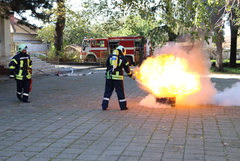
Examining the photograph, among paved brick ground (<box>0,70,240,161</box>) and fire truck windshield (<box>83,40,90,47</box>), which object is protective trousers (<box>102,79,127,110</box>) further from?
fire truck windshield (<box>83,40,90,47</box>)

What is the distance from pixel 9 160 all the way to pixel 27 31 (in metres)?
47.4

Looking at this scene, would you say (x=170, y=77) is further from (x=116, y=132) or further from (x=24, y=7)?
(x=24, y=7)

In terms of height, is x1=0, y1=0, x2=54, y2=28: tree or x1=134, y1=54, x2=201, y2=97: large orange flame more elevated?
x1=0, y1=0, x2=54, y2=28: tree

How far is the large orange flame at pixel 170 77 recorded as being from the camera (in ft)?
25.4

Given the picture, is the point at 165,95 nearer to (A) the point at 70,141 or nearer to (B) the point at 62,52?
(A) the point at 70,141

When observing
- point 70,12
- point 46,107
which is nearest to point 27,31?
point 70,12

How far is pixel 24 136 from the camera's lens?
17.1 ft

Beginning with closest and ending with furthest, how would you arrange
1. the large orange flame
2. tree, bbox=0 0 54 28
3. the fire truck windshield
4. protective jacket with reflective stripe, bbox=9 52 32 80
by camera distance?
the large orange flame, protective jacket with reflective stripe, bbox=9 52 32 80, tree, bbox=0 0 54 28, the fire truck windshield

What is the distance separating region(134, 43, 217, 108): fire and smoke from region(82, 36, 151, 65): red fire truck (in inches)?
729

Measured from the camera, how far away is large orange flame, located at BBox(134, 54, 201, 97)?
7.75m

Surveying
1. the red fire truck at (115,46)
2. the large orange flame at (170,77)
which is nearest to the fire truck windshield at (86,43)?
the red fire truck at (115,46)

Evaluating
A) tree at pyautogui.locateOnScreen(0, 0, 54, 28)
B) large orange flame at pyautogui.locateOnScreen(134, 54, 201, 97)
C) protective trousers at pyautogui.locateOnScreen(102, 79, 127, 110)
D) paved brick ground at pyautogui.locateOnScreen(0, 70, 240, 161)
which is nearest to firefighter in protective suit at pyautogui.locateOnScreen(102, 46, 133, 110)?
protective trousers at pyautogui.locateOnScreen(102, 79, 127, 110)

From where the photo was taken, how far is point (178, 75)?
7762 millimetres

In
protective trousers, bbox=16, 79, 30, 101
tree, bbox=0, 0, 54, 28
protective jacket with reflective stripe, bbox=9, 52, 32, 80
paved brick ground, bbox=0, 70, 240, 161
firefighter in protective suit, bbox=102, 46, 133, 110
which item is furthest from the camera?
tree, bbox=0, 0, 54, 28
